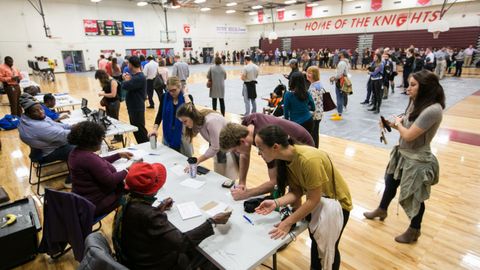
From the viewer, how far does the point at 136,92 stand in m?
4.12

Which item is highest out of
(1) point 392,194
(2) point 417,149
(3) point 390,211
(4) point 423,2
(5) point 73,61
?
(4) point 423,2

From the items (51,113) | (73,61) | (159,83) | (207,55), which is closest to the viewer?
(51,113)

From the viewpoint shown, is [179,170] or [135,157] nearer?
[179,170]

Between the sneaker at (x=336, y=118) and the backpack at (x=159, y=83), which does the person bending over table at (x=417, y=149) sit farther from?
the backpack at (x=159, y=83)

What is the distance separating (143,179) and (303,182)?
845 millimetres

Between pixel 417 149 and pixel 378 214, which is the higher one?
pixel 417 149

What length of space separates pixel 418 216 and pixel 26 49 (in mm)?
22181

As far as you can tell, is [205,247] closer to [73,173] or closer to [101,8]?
[73,173]

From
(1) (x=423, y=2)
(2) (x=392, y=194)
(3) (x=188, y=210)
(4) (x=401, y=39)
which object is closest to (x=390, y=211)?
(2) (x=392, y=194)

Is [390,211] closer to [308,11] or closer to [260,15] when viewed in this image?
[308,11]

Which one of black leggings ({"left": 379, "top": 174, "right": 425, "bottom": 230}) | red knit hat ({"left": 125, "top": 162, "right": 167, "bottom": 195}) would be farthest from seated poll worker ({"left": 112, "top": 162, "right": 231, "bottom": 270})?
black leggings ({"left": 379, "top": 174, "right": 425, "bottom": 230})

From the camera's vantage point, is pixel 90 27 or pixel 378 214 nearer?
pixel 378 214

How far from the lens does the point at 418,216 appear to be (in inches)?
94.4

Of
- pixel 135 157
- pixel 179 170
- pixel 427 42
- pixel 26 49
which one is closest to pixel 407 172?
pixel 179 170
